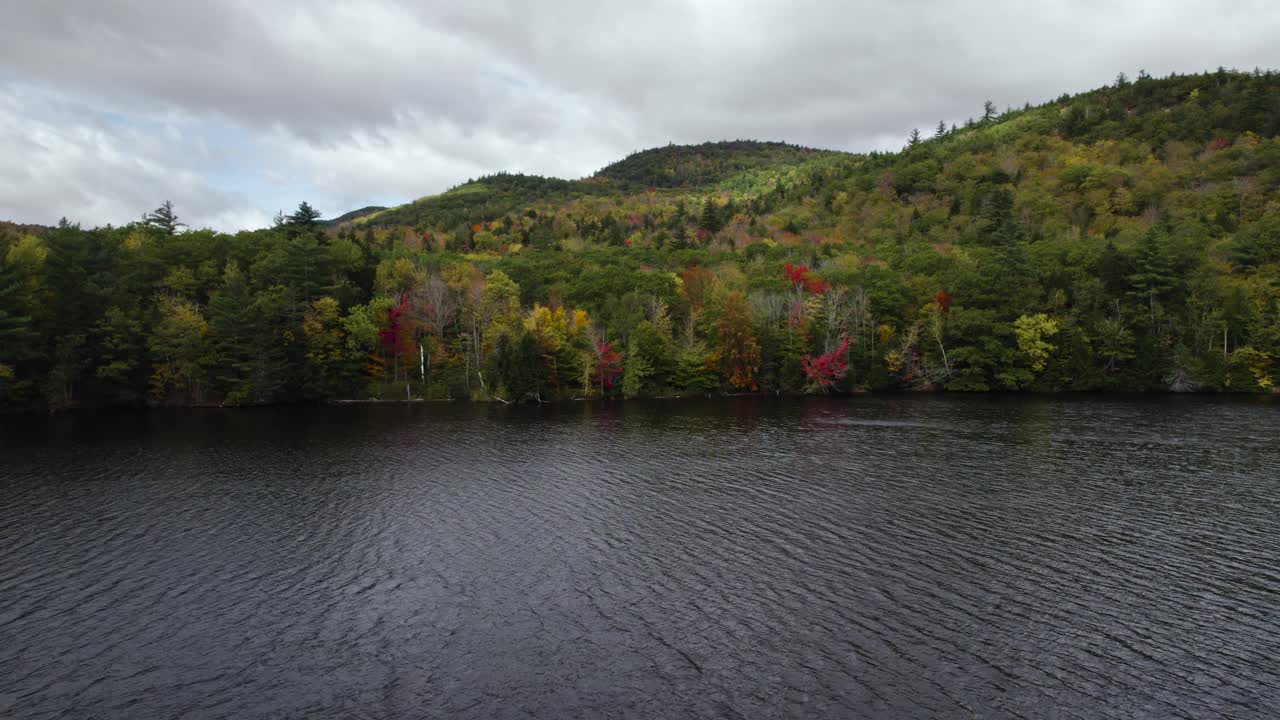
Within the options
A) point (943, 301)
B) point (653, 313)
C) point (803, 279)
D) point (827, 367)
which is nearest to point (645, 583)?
point (827, 367)

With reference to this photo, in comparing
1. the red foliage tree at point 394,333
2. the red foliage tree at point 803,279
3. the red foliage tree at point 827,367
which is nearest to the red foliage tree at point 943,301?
the red foliage tree at point 803,279

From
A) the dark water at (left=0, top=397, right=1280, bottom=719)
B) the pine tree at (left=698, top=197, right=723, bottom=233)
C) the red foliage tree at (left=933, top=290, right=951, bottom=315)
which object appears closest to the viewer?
the dark water at (left=0, top=397, right=1280, bottom=719)

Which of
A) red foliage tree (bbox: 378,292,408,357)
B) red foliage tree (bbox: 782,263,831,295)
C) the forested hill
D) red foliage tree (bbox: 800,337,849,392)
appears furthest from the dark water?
red foliage tree (bbox: 782,263,831,295)

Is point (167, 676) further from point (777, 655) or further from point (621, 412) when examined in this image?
point (621, 412)

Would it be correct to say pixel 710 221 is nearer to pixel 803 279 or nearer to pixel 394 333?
pixel 803 279

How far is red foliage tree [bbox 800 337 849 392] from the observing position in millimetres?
79688

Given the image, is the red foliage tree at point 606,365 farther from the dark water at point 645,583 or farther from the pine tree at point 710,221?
the pine tree at point 710,221

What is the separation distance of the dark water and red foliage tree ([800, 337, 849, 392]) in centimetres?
3628

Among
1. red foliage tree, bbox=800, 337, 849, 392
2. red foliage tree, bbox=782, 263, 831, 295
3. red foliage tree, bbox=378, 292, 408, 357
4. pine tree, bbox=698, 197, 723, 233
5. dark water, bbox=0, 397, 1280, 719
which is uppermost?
pine tree, bbox=698, 197, 723, 233

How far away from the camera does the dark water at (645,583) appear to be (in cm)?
1527

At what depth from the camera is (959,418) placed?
5866 centimetres

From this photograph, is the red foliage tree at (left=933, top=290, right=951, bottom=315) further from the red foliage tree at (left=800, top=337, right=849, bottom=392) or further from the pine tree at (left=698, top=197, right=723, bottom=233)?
the pine tree at (left=698, top=197, right=723, bottom=233)

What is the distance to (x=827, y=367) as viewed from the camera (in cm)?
8000

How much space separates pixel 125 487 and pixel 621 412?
4145 centimetres
